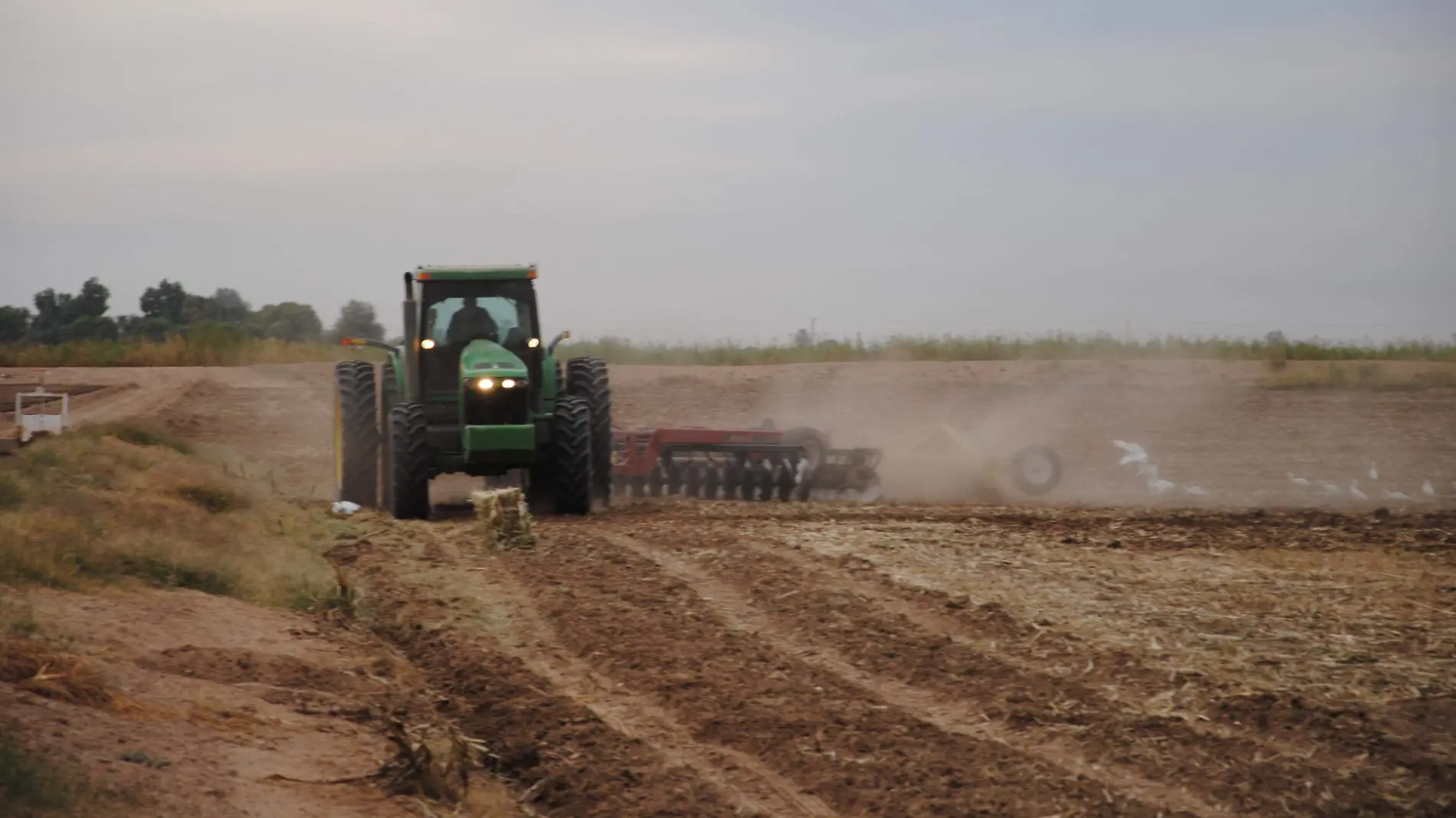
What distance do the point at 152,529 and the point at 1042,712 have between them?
7847 millimetres

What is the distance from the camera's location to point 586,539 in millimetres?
13055

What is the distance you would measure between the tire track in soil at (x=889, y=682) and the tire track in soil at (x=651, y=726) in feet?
3.40

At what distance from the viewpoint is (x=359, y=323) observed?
97.9 feet

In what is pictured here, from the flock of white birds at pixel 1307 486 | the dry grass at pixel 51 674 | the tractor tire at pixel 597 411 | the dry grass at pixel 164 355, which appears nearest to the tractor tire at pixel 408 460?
the tractor tire at pixel 597 411

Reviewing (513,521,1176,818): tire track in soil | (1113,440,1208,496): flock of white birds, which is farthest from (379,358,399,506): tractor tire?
(1113,440,1208,496): flock of white birds

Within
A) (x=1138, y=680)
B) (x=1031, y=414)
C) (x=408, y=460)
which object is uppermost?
(x=408, y=460)

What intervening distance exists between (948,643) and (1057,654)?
637 millimetres

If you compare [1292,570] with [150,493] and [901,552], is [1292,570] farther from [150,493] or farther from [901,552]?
[150,493]

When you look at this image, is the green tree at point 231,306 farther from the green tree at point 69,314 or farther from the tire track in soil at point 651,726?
the tire track in soil at point 651,726

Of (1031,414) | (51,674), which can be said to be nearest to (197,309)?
(1031,414)

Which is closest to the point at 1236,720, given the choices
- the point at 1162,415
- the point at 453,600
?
the point at 453,600

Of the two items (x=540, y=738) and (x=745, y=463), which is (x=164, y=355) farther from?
(x=540, y=738)

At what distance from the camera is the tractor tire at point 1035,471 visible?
1977 centimetres

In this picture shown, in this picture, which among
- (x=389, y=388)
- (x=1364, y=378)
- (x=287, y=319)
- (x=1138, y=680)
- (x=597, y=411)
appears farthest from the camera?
(x=287, y=319)
